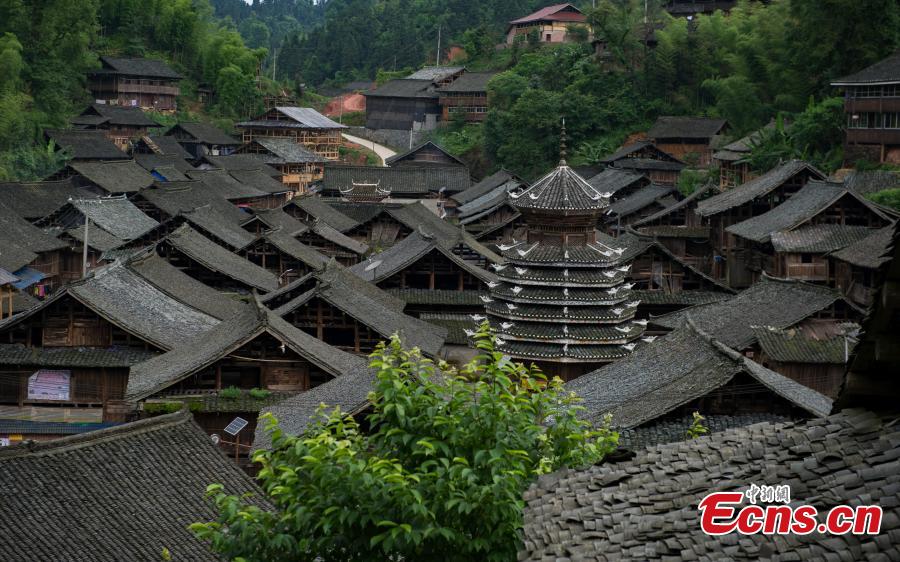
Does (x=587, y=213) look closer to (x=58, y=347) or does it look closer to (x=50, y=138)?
(x=58, y=347)

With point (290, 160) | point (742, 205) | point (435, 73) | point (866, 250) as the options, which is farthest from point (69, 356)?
point (435, 73)

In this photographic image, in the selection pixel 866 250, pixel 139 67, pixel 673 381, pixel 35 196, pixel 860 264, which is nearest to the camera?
pixel 673 381

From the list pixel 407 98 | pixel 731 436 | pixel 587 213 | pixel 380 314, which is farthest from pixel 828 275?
pixel 407 98

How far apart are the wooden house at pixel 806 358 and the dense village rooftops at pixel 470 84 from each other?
83.4 meters

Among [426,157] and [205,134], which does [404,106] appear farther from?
[205,134]

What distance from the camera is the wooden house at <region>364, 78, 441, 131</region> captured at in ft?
397

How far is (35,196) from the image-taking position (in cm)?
6606

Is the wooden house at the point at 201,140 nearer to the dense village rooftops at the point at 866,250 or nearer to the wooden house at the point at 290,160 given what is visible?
the wooden house at the point at 290,160

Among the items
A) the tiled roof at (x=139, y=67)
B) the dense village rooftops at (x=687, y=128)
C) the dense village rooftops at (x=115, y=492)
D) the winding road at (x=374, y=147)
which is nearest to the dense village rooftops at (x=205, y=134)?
the tiled roof at (x=139, y=67)

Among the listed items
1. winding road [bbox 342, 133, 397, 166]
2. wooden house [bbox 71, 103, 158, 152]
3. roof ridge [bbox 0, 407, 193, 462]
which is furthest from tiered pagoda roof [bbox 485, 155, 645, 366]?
winding road [bbox 342, 133, 397, 166]

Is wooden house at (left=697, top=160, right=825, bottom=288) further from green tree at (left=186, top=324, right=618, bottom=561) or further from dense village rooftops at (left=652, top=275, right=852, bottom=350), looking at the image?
green tree at (left=186, top=324, right=618, bottom=561)

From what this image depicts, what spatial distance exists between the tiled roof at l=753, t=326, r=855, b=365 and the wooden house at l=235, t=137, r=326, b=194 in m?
67.0

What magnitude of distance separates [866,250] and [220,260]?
2403cm

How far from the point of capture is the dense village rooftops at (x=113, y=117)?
100500 mm
